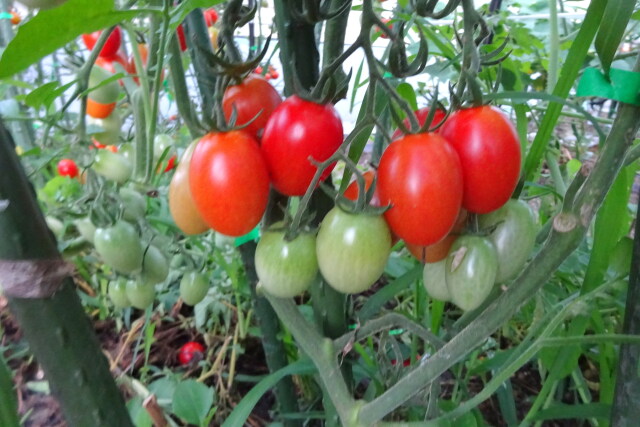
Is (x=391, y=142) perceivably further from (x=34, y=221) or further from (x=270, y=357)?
(x=270, y=357)

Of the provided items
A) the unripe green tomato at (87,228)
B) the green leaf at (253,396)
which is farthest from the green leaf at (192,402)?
the unripe green tomato at (87,228)

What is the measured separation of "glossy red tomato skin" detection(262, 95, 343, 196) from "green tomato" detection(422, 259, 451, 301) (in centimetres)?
11

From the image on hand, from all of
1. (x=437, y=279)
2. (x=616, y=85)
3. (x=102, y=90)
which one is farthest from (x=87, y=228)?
(x=616, y=85)

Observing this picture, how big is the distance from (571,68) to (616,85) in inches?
2.2

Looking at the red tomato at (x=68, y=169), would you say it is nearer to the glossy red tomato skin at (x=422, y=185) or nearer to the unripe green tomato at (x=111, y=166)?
the unripe green tomato at (x=111, y=166)

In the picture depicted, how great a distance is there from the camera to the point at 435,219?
28 cm

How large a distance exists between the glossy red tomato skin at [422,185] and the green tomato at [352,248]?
0.01 meters

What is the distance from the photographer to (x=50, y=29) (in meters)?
0.21

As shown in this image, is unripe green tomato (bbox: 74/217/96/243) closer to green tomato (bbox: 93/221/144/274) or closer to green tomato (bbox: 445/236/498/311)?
green tomato (bbox: 93/221/144/274)

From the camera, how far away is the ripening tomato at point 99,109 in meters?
0.62

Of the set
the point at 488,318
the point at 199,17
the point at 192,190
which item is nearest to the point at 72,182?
the point at 199,17

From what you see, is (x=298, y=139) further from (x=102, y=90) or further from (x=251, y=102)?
(x=102, y=90)

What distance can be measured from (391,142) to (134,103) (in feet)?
1.23

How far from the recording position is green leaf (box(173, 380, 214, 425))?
0.53 m
